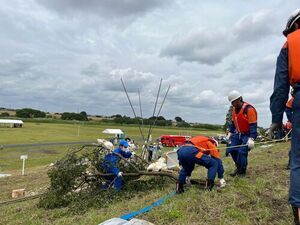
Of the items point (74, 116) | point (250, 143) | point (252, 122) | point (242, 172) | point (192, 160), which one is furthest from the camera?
point (74, 116)

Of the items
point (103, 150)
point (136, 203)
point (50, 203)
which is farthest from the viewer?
point (103, 150)

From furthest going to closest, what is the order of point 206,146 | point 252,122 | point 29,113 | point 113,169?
point 29,113 < point 113,169 < point 252,122 < point 206,146

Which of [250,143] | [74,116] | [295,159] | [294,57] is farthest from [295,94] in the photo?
[74,116]

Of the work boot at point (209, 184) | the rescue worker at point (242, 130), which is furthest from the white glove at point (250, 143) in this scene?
the work boot at point (209, 184)

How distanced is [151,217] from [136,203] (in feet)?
4.32

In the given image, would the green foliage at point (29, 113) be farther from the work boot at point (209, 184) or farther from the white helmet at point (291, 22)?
the white helmet at point (291, 22)

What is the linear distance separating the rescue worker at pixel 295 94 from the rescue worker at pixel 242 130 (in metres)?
3.23

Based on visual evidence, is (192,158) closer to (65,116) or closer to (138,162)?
(138,162)

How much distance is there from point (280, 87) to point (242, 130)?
3.83 metres

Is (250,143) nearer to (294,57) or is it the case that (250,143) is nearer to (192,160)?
(192,160)


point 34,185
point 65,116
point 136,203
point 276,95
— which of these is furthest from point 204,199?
point 65,116

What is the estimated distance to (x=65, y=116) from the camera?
383 ft

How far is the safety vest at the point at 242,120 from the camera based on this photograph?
273 inches

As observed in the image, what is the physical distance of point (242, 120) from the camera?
23.1 feet
